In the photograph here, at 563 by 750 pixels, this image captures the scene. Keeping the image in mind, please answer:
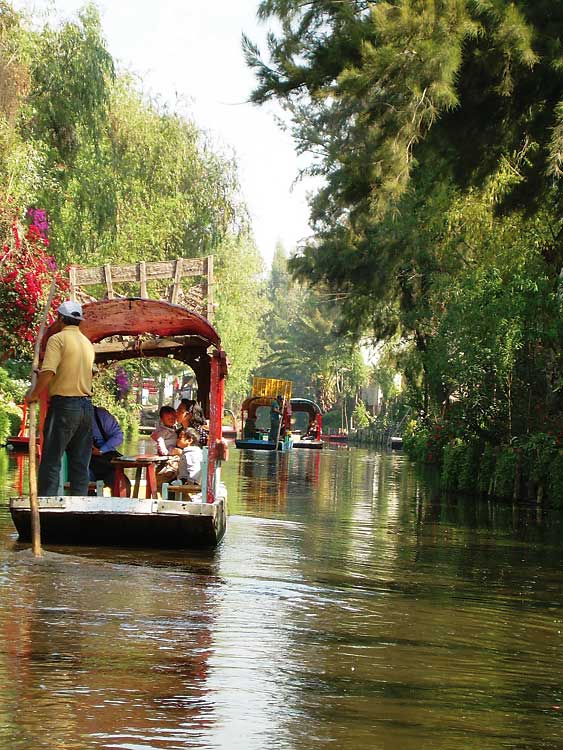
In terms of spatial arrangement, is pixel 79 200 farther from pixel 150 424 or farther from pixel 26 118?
pixel 150 424

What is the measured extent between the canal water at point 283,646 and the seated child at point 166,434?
4.28 feet

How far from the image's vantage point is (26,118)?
33469mm

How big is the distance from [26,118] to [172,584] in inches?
951

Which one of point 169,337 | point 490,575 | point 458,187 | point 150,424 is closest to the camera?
point 490,575

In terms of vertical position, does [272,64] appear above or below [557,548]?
above

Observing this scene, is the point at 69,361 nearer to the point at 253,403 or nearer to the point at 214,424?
the point at 214,424

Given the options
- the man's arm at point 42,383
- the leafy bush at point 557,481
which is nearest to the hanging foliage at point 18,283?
the leafy bush at point 557,481

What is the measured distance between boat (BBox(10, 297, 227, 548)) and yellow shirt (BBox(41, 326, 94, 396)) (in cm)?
105

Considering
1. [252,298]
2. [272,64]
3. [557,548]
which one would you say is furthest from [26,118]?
[252,298]

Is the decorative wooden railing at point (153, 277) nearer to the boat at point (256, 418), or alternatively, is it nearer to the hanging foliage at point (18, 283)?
the hanging foliage at point (18, 283)

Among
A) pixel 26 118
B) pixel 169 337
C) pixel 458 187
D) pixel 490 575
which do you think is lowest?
pixel 490 575

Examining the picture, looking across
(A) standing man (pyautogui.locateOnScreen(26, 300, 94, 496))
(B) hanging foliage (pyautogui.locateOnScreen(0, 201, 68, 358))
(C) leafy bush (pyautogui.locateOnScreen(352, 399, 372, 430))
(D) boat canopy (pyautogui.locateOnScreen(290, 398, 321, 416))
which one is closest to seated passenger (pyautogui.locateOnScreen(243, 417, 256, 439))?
(D) boat canopy (pyautogui.locateOnScreen(290, 398, 321, 416))

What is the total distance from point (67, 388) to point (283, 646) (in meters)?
5.15

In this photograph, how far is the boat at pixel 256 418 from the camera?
55531 millimetres
